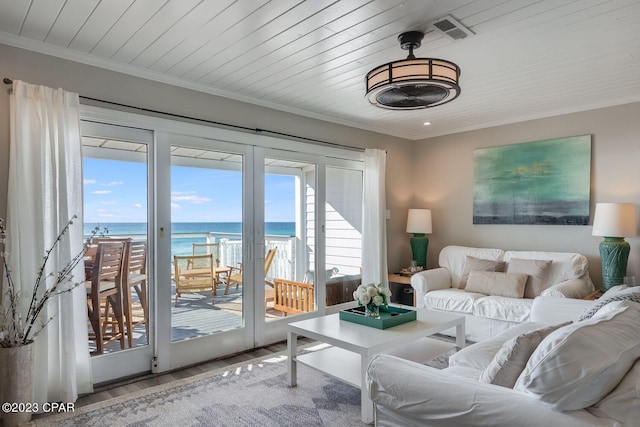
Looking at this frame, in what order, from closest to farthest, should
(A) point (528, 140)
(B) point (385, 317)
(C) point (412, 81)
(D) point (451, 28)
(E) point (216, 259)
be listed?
(C) point (412, 81)
(D) point (451, 28)
(B) point (385, 317)
(E) point (216, 259)
(A) point (528, 140)

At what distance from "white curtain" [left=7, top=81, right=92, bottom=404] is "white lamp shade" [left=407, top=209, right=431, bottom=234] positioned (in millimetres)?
3689

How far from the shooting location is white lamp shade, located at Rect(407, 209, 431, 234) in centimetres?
504

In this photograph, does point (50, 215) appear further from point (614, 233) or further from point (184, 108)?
point (614, 233)

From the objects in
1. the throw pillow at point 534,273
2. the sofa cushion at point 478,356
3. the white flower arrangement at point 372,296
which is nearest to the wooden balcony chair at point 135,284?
the white flower arrangement at point 372,296

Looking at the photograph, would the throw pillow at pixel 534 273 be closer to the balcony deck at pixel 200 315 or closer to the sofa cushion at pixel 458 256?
the sofa cushion at pixel 458 256

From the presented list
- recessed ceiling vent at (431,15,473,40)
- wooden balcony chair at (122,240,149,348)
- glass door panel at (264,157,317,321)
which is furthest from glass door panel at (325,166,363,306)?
recessed ceiling vent at (431,15,473,40)

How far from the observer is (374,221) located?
4832 mm

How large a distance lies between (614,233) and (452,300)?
5.06 ft

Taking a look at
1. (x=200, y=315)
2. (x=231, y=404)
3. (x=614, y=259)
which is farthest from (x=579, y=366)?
(x=200, y=315)

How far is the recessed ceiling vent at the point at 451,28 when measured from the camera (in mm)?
2318

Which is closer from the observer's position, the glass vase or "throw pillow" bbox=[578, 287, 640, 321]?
"throw pillow" bbox=[578, 287, 640, 321]

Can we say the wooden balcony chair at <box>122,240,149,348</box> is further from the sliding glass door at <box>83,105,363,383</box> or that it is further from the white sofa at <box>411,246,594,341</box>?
the white sofa at <box>411,246,594,341</box>

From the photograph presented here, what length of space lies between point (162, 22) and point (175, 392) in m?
2.50

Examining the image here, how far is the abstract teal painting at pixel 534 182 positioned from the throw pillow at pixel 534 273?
58 cm
